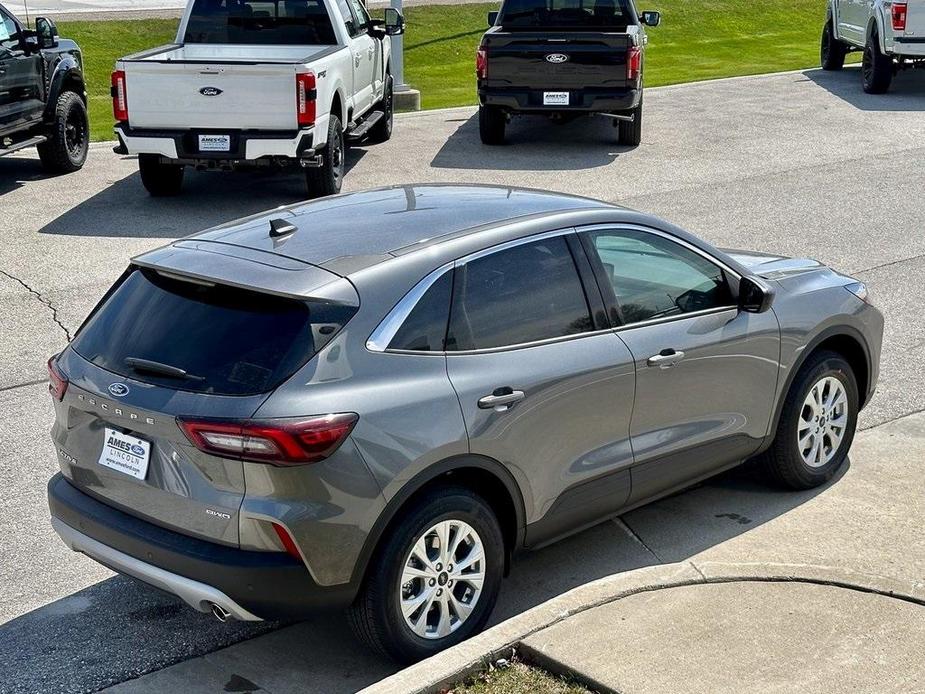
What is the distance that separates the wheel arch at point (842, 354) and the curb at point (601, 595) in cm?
115

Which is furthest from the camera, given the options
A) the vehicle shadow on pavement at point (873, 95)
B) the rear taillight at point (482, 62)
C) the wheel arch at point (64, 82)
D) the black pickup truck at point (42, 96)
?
the vehicle shadow on pavement at point (873, 95)

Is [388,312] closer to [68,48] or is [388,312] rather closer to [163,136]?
[163,136]

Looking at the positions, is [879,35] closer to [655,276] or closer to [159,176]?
[159,176]

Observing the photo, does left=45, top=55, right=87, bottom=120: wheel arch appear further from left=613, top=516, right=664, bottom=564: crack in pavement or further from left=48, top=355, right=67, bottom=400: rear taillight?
left=613, top=516, right=664, bottom=564: crack in pavement

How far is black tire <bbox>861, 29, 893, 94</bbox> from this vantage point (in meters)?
20.9

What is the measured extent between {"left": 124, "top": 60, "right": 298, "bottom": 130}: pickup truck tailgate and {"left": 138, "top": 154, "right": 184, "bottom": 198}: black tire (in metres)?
0.65

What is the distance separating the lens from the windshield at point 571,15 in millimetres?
17219

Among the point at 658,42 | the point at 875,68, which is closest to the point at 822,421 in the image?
the point at 875,68

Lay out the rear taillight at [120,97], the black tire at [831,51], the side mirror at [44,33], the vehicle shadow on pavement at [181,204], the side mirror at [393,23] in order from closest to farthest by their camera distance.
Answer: the vehicle shadow on pavement at [181,204], the rear taillight at [120,97], the side mirror at [44,33], the side mirror at [393,23], the black tire at [831,51]

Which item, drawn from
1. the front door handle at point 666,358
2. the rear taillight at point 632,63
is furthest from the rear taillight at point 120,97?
the front door handle at point 666,358

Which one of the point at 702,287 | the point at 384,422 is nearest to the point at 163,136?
the point at 702,287

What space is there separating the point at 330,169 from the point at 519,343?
8.75 m

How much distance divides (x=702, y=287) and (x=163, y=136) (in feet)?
26.9

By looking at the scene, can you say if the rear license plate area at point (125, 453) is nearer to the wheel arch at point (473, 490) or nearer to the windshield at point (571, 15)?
the wheel arch at point (473, 490)
